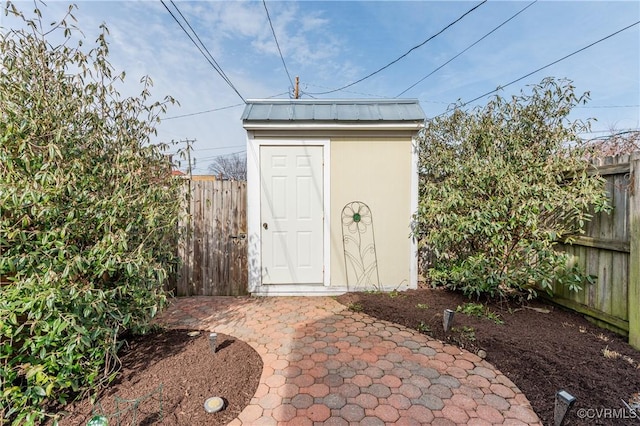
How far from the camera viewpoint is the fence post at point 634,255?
2.31 m

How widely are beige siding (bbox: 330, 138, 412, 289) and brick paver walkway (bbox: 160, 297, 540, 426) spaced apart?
1.05 metres

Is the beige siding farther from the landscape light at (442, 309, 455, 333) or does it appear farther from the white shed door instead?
the landscape light at (442, 309, 455, 333)

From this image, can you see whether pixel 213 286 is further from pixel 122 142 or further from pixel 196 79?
pixel 196 79

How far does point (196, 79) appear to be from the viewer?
6.40 meters

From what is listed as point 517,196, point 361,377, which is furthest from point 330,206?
point 361,377

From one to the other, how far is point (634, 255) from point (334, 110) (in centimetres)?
351

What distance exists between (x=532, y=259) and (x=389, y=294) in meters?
1.74

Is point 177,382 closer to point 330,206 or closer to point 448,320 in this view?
point 448,320

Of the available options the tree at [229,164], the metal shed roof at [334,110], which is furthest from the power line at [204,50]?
the tree at [229,164]

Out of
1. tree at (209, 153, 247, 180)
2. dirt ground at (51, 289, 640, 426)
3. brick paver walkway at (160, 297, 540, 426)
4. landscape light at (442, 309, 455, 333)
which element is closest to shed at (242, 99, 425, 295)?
brick paver walkway at (160, 297, 540, 426)

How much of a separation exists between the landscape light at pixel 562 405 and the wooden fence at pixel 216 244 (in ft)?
11.5

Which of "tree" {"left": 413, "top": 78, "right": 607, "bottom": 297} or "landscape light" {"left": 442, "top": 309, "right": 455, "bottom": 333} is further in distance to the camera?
"tree" {"left": 413, "top": 78, "right": 607, "bottom": 297}

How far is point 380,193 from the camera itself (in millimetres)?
4008

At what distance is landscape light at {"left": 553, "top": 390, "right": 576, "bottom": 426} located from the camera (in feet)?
4.75
